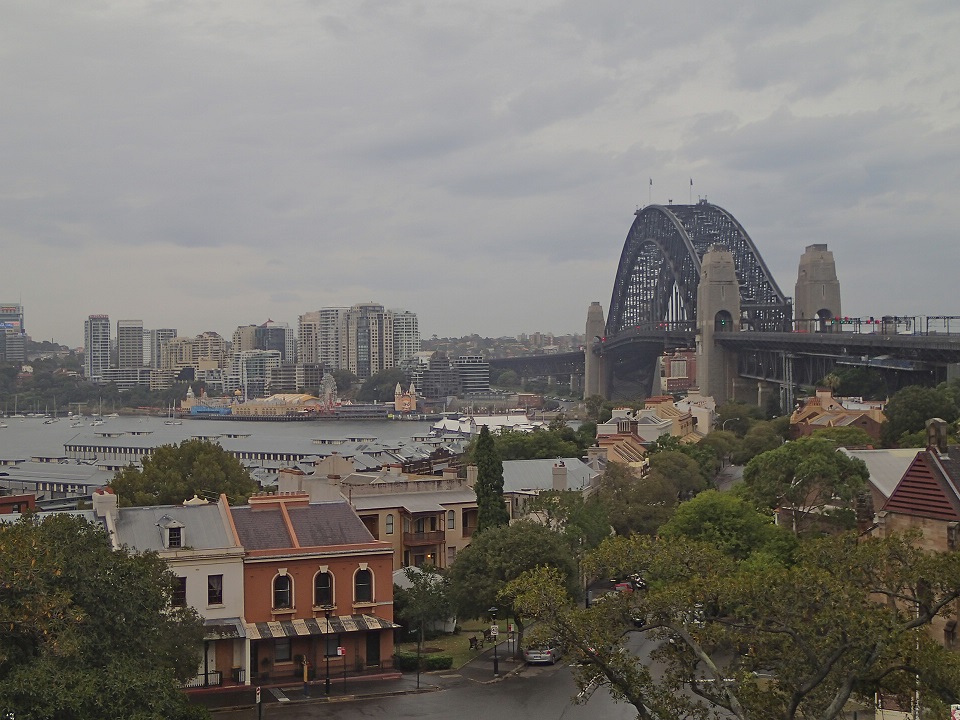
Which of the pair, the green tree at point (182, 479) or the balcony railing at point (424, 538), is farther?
the green tree at point (182, 479)

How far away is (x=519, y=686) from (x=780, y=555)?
31.7ft

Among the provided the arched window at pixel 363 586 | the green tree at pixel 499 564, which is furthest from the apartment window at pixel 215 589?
the green tree at pixel 499 564

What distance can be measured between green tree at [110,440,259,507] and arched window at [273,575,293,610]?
618 inches

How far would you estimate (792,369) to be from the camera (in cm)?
11619

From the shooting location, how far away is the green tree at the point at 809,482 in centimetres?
3891

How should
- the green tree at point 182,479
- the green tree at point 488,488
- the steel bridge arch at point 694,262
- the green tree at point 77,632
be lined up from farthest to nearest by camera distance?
the steel bridge arch at point 694,262
the green tree at point 182,479
the green tree at point 488,488
the green tree at point 77,632

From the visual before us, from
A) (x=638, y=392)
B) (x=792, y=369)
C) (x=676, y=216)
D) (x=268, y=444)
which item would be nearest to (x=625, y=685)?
(x=792, y=369)

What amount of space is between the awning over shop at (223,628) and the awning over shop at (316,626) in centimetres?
25

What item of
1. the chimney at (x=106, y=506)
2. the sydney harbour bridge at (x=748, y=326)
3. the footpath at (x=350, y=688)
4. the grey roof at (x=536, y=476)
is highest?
the sydney harbour bridge at (x=748, y=326)

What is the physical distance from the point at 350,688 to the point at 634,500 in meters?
22.1

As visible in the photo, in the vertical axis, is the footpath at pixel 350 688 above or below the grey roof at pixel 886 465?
below

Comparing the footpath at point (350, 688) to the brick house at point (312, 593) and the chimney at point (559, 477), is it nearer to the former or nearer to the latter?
the brick house at point (312, 593)

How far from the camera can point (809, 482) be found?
40.6 meters

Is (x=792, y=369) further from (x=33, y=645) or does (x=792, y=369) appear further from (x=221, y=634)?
(x=33, y=645)
